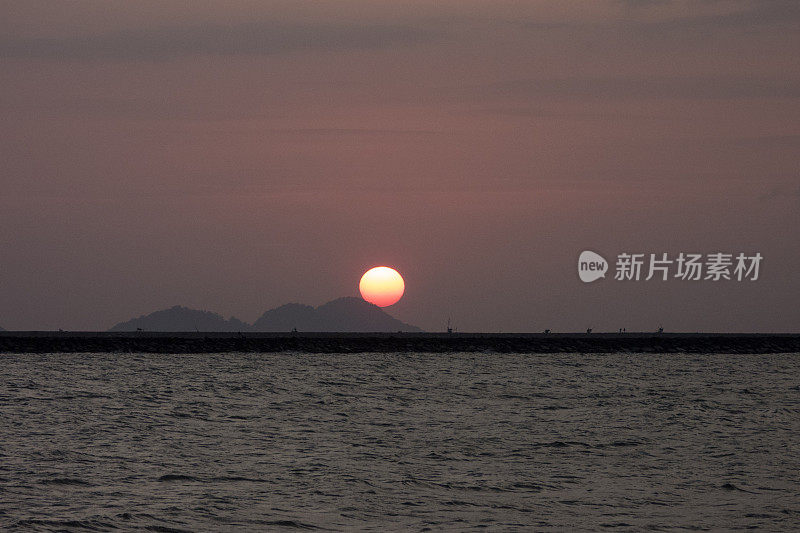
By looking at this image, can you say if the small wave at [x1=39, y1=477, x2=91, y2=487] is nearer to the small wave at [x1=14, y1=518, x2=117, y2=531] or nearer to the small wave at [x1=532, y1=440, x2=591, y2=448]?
the small wave at [x1=14, y1=518, x2=117, y2=531]

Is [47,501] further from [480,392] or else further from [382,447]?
[480,392]

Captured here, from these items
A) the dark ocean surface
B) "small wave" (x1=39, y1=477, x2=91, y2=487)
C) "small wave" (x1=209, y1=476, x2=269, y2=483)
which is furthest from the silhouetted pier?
"small wave" (x1=209, y1=476, x2=269, y2=483)

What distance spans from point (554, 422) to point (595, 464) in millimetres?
14255

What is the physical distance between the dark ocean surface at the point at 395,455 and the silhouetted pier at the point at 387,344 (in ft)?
185

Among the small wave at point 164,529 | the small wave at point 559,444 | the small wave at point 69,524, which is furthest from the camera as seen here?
the small wave at point 559,444

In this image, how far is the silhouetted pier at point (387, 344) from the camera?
135m

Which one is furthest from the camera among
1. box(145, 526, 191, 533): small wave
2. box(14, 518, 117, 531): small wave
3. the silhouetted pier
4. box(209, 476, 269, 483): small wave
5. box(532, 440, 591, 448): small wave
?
the silhouetted pier

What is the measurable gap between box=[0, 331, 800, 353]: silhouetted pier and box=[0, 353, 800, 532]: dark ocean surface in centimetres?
5653

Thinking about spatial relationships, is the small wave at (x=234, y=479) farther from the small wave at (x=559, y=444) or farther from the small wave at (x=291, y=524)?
the small wave at (x=559, y=444)

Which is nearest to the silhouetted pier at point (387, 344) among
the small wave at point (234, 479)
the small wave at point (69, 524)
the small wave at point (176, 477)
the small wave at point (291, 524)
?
the small wave at point (176, 477)

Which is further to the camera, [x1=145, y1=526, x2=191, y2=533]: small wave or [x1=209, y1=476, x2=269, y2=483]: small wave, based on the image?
[x1=209, y1=476, x2=269, y2=483]: small wave

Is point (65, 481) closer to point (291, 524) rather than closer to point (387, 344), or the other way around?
point (291, 524)

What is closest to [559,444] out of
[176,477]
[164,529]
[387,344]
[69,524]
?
[176,477]

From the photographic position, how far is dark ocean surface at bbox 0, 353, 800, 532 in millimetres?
26828
